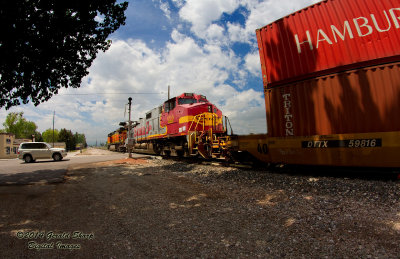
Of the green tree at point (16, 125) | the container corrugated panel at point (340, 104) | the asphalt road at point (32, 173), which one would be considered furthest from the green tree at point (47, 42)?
the green tree at point (16, 125)

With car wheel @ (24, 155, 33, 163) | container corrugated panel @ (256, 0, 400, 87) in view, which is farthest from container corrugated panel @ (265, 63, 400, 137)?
car wheel @ (24, 155, 33, 163)

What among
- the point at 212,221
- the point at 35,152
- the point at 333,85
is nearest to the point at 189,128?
the point at 333,85

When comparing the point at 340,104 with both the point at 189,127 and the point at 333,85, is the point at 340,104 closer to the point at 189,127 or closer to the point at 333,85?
the point at 333,85

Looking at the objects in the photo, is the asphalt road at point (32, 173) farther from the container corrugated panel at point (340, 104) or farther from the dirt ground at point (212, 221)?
the container corrugated panel at point (340, 104)

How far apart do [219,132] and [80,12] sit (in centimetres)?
877

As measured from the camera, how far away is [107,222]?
3496 millimetres

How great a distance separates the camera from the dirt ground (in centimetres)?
253

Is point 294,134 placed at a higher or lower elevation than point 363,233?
higher

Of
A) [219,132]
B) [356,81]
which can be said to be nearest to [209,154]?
[219,132]

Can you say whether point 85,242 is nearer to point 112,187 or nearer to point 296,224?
point 296,224

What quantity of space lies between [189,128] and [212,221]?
7994 millimetres

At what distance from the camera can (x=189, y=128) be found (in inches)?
441

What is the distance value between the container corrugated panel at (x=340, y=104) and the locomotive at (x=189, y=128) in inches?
127

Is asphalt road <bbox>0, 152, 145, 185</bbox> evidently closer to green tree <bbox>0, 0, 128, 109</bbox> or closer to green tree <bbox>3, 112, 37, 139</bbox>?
green tree <bbox>0, 0, 128, 109</bbox>
